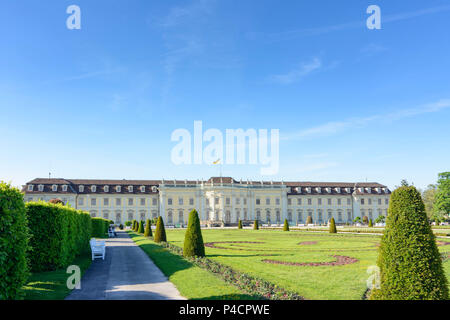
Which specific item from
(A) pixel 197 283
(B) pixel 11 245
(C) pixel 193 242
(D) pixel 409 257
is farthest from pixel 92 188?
(D) pixel 409 257

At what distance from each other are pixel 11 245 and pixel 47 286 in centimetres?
296

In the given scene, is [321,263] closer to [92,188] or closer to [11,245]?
[11,245]

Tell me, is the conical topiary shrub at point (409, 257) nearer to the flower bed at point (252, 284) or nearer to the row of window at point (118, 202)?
the flower bed at point (252, 284)

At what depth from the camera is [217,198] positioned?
71250 millimetres

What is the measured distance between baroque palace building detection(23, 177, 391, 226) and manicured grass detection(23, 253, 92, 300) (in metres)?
58.3

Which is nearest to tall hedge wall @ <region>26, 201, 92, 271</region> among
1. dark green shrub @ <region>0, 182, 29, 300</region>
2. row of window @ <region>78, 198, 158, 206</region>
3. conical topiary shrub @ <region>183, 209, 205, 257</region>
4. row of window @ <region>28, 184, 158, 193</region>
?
dark green shrub @ <region>0, 182, 29, 300</region>

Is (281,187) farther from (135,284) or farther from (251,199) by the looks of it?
(135,284)

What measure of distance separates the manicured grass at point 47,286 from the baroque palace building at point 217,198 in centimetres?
5831

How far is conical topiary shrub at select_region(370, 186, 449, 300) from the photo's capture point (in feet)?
19.5

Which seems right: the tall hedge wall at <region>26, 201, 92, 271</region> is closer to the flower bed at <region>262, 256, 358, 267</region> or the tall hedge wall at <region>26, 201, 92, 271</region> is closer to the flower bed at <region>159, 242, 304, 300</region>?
the flower bed at <region>159, 242, 304, 300</region>

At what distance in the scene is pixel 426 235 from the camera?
20.2 ft

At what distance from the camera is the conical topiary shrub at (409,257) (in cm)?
595
